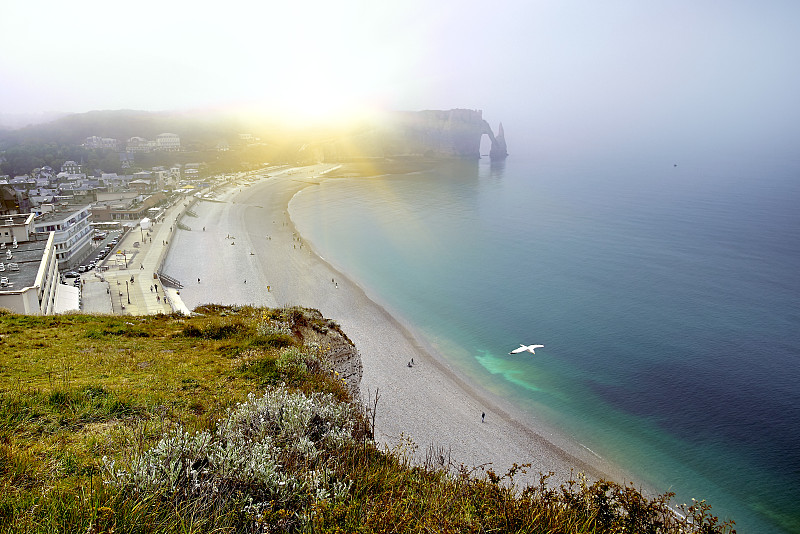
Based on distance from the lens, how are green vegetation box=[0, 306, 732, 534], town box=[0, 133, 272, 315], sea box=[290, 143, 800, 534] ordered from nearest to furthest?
green vegetation box=[0, 306, 732, 534]
sea box=[290, 143, 800, 534]
town box=[0, 133, 272, 315]

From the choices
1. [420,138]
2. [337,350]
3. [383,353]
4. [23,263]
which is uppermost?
[420,138]

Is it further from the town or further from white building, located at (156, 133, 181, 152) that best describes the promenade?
white building, located at (156, 133, 181, 152)

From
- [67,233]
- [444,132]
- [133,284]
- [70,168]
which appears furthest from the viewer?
[444,132]

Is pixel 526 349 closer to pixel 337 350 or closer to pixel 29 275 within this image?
pixel 337 350

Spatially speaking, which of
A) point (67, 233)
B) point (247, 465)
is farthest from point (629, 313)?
point (67, 233)

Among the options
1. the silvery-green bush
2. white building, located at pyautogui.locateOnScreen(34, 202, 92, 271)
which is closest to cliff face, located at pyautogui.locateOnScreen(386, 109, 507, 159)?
white building, located at pyautogui.locateOnScreen(34, 202, 92, 271)

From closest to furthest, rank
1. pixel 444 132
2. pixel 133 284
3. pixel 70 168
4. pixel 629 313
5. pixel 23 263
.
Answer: pixel 23 263 → pixel 629 313 → pixel 133 284 → pixel 70 168 → pixel 444 132

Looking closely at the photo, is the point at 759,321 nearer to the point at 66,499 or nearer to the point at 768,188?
the point at 66,499
